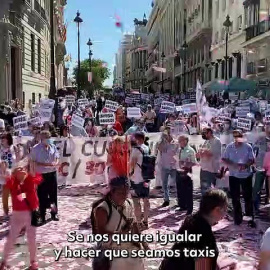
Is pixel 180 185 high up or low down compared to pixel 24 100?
down

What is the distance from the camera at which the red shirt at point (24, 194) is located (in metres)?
6.20

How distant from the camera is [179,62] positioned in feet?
246

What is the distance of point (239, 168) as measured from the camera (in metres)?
8.33

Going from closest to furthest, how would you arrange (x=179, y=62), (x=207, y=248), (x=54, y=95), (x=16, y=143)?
(x=207, y=248) < (x=16, y=143) < (x=54, y=95) < (x=179, y=62)

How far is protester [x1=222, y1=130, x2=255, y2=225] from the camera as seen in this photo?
27.2 feet

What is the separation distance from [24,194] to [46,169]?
2313 millimetres

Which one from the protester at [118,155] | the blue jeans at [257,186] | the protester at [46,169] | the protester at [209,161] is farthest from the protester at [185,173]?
the protester at [46,169]

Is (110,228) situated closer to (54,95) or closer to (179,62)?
(54,95)

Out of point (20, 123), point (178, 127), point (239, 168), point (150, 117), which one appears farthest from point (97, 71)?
point (239, 168)

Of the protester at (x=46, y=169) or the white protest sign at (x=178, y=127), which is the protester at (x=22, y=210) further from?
the white protest sign at (x=178, y=127)

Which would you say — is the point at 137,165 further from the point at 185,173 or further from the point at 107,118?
the point at 107,118

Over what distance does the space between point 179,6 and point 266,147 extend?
2690 inches

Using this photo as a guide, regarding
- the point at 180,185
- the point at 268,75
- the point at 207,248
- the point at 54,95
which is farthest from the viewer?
the point at 268,75

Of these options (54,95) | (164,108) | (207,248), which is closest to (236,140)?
(207,248)
